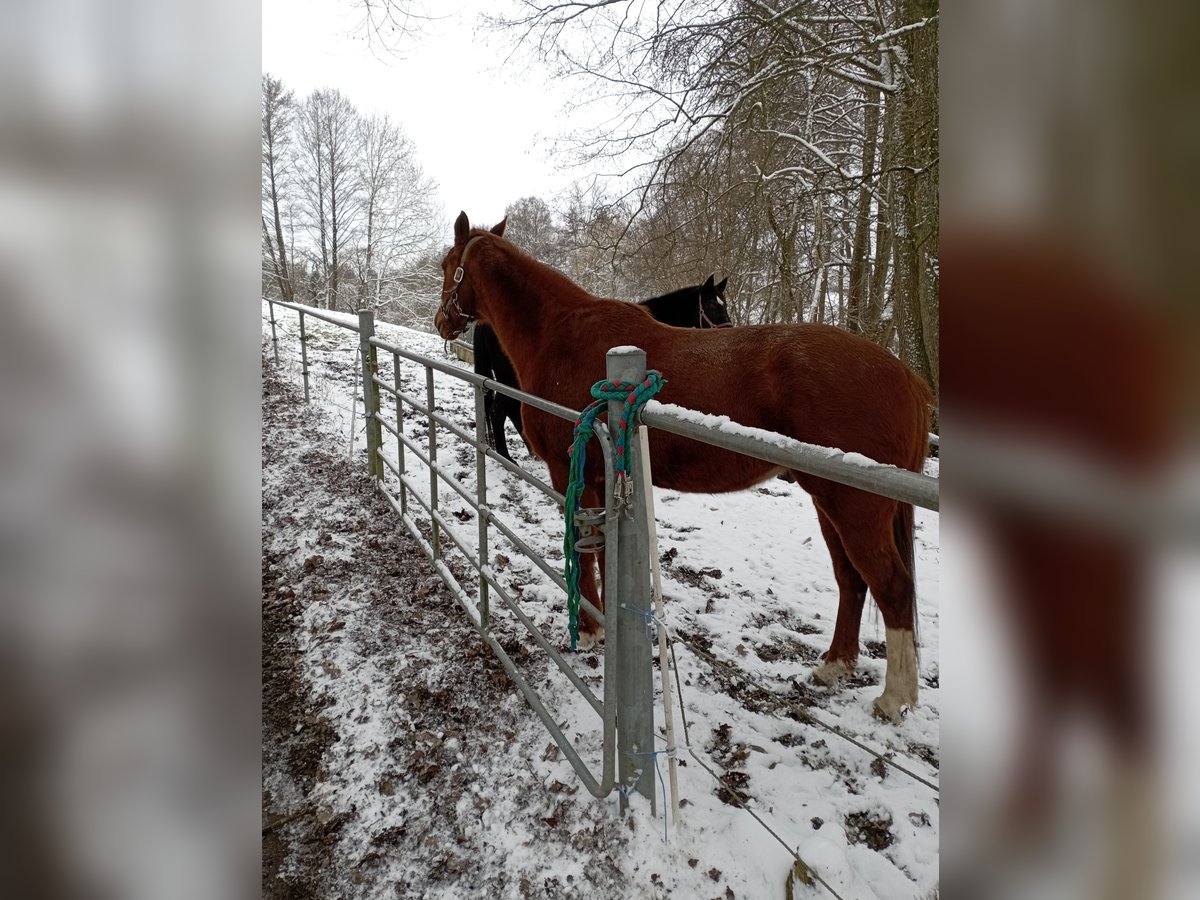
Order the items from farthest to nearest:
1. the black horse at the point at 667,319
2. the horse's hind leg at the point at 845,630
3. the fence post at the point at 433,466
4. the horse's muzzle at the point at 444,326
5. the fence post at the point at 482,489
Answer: the black horse at the point at 667,319 < the horse's muzzle at the point at 444,326 < the fence post at the point at 433,466 < the horse's hind leg at the point at 845,630 < the fence post at the point at 482,489

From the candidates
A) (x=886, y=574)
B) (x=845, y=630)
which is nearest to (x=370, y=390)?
(x=845, y=630)

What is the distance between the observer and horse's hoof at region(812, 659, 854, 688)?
271 centimetres

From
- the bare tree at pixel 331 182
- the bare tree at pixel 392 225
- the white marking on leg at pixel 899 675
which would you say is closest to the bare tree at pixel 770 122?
the white marking on leg at pixel 899 675

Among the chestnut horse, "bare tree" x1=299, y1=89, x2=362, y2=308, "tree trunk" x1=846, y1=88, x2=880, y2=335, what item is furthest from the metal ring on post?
"bare tree" x1=299, y1=89, x2=362, y2=308

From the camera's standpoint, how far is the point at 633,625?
1805mm

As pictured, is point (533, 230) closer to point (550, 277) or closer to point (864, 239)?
point (864, 239)

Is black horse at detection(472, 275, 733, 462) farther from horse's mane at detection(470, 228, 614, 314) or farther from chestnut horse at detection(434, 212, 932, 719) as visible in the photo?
chestnut horse at detection(434, 212, 932, 719)

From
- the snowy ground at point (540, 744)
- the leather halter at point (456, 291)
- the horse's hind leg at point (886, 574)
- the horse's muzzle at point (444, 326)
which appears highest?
the leather halter at point (456, 291)

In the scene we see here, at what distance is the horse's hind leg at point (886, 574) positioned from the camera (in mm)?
2379

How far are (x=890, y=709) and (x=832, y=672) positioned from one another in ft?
1.04

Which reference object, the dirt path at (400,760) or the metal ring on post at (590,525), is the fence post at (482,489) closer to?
the dirt path at (400,760)

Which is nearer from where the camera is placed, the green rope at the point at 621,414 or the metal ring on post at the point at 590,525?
the green rope at the point at 621,414

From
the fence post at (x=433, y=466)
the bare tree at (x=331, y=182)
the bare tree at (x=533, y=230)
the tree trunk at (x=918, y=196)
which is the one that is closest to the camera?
the fence post at (x=433, y=466)
